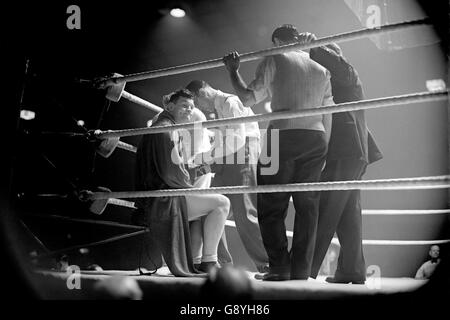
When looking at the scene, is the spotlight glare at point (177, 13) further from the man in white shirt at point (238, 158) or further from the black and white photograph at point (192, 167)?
the man in white shirt at point (238, 158)

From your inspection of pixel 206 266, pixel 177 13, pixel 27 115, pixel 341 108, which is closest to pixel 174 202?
pixel 206 266

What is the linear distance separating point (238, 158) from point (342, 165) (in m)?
1.10

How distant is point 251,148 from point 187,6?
220 cm

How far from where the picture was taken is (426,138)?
5.96 m

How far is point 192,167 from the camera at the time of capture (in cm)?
337

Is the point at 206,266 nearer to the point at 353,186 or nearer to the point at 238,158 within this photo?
the point at 238,158

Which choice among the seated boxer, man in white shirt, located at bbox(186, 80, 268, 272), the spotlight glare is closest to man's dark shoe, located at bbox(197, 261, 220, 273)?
the seated boxer

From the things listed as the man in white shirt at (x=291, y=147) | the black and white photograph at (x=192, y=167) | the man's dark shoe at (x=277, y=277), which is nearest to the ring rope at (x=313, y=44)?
the black and white photograph at (x=192, y=167)

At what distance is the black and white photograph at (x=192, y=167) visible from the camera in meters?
1.78

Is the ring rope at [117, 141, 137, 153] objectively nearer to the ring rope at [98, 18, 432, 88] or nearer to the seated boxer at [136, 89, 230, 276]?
the seated boxer at [136, 89, 230, 276]

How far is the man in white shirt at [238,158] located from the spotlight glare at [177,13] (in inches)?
70.1

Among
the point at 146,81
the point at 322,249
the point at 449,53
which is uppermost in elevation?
the point at 146,81
